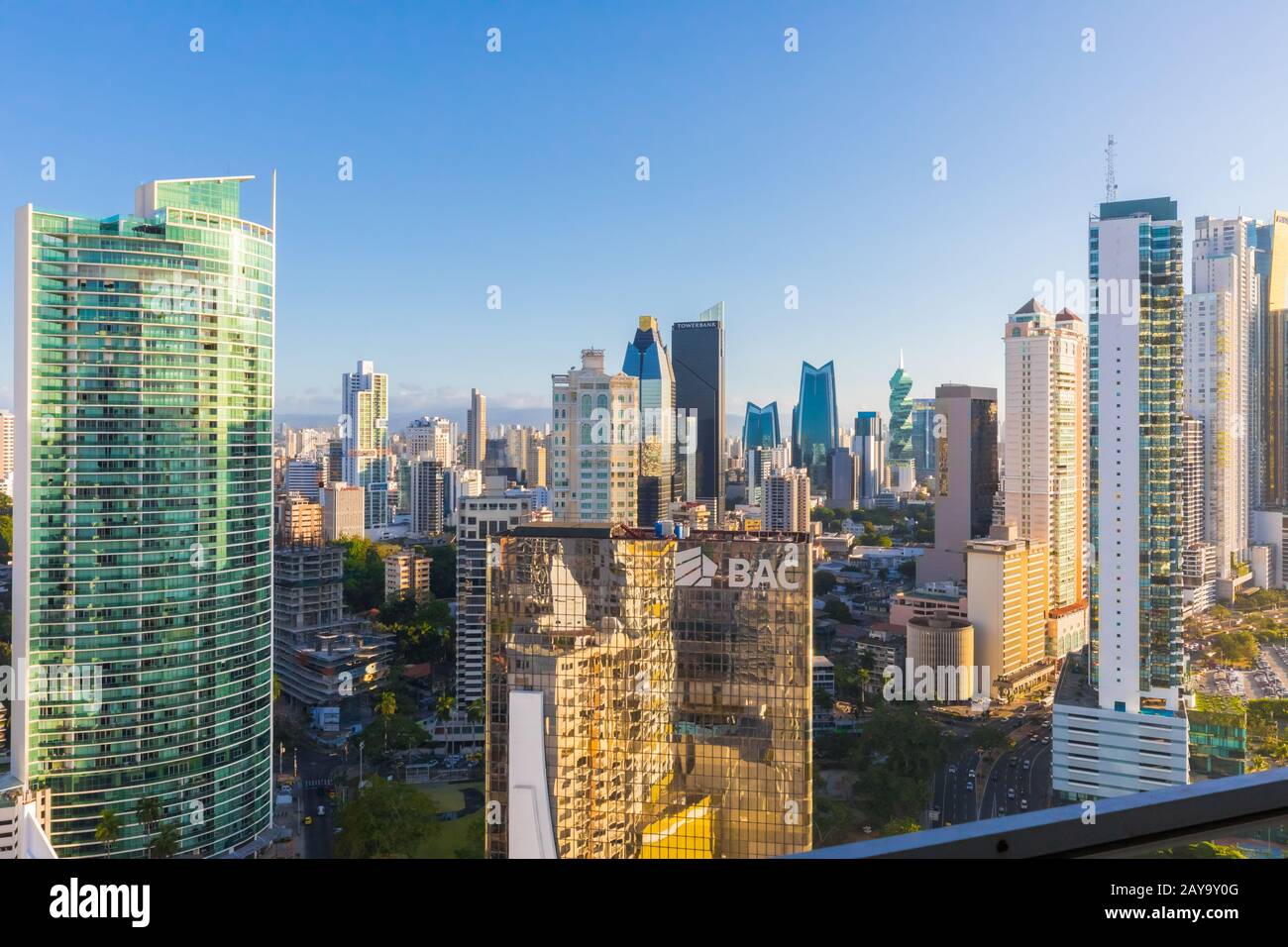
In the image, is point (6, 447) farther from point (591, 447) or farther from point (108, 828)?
point (591, 447)

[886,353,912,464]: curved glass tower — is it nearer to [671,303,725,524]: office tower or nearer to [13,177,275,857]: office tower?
[671,303,725,524]: office tower

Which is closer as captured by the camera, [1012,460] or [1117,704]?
[1117,704]

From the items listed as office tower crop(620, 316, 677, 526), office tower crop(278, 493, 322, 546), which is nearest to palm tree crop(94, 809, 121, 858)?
office tower crop(620, 316, 677, 526)

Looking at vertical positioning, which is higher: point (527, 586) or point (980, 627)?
point (527, 586)

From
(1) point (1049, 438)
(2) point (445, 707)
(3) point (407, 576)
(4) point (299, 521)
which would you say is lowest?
(2) point (445, 707)

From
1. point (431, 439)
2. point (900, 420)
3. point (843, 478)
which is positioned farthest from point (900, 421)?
point (431, 439)
